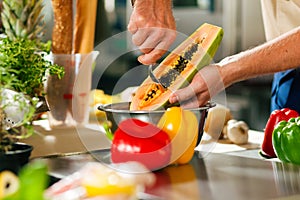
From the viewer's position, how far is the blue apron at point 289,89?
7.63ft

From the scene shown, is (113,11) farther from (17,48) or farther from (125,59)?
(17,48)

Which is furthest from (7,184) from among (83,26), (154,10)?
(83,26)

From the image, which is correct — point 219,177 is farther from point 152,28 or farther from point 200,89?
point 152,28

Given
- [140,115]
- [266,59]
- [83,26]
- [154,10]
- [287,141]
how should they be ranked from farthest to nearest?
[83,26]
[154,10]
[266,59]
[287,141]
[140,115]

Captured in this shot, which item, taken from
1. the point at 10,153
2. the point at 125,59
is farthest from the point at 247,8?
the point at 10,153

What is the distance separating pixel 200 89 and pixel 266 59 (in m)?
0.25

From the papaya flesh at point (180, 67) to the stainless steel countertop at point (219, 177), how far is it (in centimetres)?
16

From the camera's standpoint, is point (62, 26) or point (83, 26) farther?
point (83, 26)

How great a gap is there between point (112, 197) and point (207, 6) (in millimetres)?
3318

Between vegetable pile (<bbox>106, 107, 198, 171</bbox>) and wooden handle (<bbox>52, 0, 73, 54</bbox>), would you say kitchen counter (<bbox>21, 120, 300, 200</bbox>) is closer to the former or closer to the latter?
vegetable pile (<bbox>106, 107, 198, 171</bbox>)

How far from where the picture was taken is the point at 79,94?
207 centimetres

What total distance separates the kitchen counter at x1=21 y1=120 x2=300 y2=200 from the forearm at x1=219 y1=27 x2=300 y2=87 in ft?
0.69

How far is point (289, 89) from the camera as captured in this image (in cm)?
234

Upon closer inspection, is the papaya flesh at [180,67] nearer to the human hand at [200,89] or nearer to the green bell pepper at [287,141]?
the human hand at [200,89]
